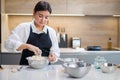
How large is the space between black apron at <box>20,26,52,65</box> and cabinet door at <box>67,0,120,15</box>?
4.52ft

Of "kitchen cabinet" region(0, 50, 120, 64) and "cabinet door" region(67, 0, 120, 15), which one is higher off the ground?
"cabinet door" region(67, 0, 120, 15)

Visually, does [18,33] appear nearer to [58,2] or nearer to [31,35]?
[31,35]

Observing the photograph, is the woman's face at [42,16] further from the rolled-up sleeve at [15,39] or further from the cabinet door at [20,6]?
the cabinet door at [20,6]

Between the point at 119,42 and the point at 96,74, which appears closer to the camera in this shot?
the point at 96,74

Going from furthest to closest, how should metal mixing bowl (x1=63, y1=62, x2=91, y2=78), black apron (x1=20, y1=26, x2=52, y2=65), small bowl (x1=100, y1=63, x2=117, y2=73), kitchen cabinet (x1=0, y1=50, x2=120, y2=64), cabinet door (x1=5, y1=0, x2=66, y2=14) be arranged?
cabinet door (x1=5, y1=0, x2=66, y2=14), kitchen cabinet (x1=0, y1=50, x2=120, y2=64), black apron (x1=20, y1=26, x2=52, y2=65), small bowl (x1=100, y1=63, x2=117, y2=73), metal mixing bowl (x1=63, y1=62, x2=91, y2=78)

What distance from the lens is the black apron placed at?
231cm

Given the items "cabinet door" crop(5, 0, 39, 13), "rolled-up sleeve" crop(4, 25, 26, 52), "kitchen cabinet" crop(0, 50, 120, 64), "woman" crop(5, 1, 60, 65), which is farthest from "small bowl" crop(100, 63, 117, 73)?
"cabinet door" crop(5, 0, 39, 13)

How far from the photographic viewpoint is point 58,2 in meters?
3.59

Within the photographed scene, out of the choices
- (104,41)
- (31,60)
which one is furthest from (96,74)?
(104,41)

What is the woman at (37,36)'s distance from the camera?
84.4 inches

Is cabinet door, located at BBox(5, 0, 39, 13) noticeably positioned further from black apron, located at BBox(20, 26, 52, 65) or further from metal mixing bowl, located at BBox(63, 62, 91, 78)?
metal mixing bowl, located at BBox(63, 62, 91, 78)

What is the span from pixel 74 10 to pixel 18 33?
1549mm

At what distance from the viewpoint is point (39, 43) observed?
2.35 metres

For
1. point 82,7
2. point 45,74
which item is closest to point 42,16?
point 45,74
